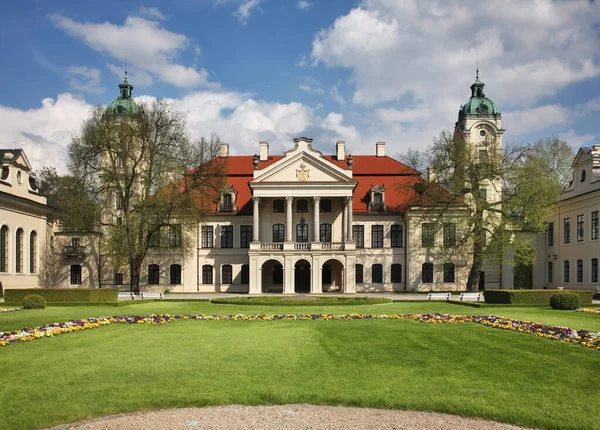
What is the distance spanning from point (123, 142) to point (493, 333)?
1263 inches

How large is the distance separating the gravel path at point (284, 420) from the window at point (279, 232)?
4216 cm

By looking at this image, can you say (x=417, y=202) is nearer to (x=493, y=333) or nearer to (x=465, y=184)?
(x=465, y=184)

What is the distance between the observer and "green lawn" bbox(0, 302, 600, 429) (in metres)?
9.30

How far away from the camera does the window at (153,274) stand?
52.1 metres

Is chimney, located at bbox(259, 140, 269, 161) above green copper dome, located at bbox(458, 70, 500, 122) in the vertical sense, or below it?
below

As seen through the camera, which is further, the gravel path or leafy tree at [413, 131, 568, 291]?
leafy tree at [413, 131, 568, 291]

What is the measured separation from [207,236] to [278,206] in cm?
745

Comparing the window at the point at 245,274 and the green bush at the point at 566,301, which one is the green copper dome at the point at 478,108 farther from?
the green bush at the point at 566,301

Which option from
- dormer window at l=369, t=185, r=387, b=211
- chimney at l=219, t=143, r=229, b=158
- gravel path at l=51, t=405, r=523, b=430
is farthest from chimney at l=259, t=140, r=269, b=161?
gravel path at l=51, t=405, r=523, b=430

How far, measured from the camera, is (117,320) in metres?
21.2

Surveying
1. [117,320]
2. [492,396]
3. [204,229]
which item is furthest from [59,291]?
[492,396]

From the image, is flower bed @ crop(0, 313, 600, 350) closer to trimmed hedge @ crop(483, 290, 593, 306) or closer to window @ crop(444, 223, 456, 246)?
trimmed hedge @ crop(483, 290, 593, 306)

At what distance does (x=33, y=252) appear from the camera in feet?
149

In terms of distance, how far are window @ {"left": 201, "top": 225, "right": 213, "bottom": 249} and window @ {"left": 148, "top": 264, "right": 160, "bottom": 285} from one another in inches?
193
